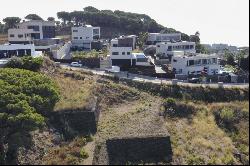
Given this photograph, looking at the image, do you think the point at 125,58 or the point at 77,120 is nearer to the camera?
the point at 77,120

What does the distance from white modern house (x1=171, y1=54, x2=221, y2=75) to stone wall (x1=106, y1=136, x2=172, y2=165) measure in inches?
830

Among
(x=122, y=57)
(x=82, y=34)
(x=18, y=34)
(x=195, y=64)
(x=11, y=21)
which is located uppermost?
(x=11, y=21)

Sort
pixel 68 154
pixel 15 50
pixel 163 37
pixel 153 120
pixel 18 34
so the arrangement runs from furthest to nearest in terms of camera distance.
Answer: pixel 163 37
pixel 18 34
pixel 15 50
pixel 153 120
pixel 68 154

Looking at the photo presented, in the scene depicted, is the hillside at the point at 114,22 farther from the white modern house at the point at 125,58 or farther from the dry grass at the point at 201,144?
the dry grass at the point at 201,144

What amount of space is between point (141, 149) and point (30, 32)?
3731cm

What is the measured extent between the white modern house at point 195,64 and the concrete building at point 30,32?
19.7 m

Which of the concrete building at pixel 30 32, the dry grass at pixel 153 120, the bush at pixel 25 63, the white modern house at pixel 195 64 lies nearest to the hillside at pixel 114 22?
the concrete building at pixel 30 32

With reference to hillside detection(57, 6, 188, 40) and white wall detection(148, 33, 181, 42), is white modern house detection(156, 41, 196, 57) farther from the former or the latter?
hillside detection(57, 6, 188, 40)

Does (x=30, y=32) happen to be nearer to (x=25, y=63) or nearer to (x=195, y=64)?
(x=25, y=63)

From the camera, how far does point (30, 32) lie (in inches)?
2367

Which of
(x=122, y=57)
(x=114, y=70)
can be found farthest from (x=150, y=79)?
(x=122, y=57)

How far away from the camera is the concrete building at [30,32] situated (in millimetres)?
57125

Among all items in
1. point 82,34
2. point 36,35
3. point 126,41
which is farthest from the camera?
point 82,34

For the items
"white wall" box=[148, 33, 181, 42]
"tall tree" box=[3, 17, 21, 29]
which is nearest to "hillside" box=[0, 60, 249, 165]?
"white wall" box=[148, 33, 181, 42]
